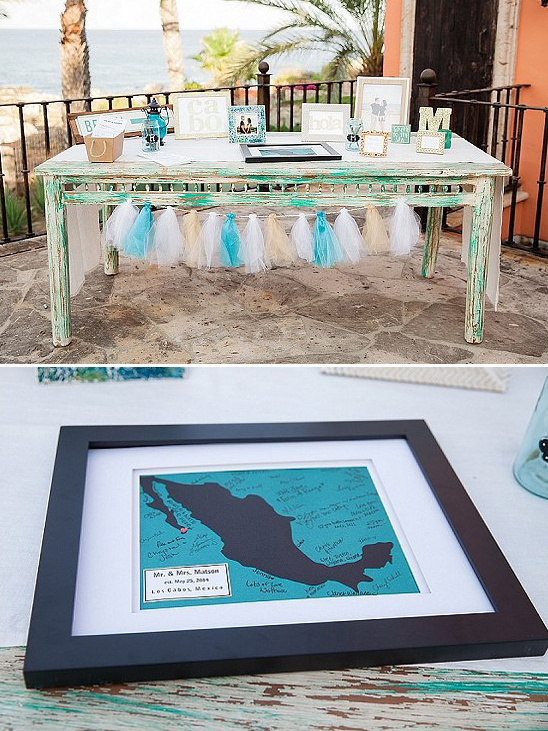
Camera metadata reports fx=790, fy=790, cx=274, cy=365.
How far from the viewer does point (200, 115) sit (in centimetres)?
338

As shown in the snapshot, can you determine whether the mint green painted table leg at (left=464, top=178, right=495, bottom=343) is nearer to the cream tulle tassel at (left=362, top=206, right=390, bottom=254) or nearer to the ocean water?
the cream tulle tassel at (left=362, top=206, right=390, bottom=254)

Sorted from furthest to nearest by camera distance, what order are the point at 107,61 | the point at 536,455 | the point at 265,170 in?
the point at 107,61 < the point at 265,170 < the point at 536,455

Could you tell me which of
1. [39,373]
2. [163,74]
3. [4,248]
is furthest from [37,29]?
[39,373]

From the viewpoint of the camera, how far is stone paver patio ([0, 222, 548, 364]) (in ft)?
10.5

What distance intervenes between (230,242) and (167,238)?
24 centimetres

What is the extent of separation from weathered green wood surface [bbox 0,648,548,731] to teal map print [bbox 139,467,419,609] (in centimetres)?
10

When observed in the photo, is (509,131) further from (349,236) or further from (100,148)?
(100,148)

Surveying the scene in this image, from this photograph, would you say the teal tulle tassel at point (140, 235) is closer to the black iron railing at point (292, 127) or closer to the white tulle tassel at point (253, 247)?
the white tulle tassel at point (253, 247)

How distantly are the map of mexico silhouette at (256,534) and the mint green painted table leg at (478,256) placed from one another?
2244mm

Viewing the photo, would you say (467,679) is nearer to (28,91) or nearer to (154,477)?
(154,477)

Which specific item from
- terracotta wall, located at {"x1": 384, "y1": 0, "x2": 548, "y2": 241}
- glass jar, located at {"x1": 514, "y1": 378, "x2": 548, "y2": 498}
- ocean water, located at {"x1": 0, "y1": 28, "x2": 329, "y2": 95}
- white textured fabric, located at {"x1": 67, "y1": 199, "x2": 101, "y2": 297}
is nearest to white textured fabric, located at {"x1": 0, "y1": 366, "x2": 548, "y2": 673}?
glass jar, located at {"x1": 514, "y1": 378, "x2": 548, "y2": 498}

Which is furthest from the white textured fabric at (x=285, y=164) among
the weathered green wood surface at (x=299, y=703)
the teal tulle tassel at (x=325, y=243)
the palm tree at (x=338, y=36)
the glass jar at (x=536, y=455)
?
the palm tree at (x=338, y=36)

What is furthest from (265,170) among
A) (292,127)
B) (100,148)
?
(292,127)

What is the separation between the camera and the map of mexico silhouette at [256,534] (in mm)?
886
